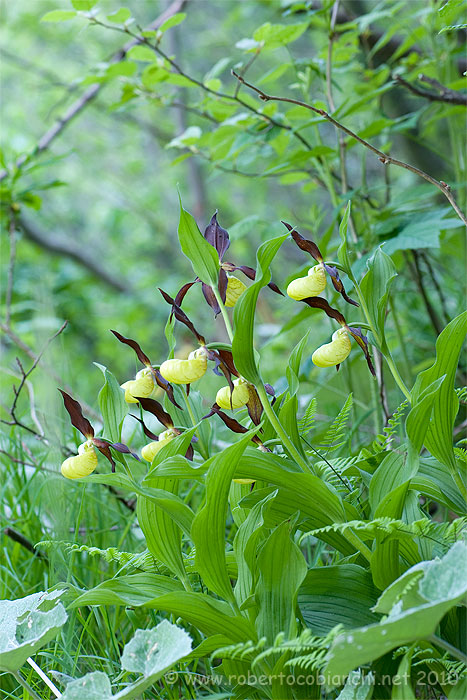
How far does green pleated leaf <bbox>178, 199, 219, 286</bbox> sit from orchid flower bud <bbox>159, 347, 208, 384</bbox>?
77 millimetres

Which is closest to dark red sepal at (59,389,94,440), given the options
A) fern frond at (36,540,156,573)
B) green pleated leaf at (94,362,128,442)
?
green pleated leaf at (94,362,128,442)

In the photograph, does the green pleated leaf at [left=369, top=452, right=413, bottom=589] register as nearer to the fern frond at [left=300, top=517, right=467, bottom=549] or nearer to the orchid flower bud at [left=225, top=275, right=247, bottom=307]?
the fern frond at [left=300, top=517, right=467, bottom=549]

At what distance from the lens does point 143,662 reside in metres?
0.46

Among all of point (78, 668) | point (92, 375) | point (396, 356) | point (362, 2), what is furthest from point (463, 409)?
point (92, 375)

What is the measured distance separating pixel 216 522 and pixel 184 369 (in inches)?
5.5

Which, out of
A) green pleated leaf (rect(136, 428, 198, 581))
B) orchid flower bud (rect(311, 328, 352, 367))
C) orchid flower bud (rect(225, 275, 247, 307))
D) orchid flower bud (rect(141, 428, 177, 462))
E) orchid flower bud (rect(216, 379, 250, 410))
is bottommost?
green pleated leaf (rect(136, 428, 198, 581))

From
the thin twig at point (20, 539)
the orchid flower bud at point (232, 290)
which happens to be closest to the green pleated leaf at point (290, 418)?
the orchid flower bud at point (232, 290)

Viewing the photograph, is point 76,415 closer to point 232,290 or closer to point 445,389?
point 232,290

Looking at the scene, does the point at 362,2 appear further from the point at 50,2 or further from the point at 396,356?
the point at 50,2

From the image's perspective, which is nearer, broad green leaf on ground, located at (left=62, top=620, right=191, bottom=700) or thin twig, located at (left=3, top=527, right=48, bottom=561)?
broad green leaf on ground, located at (left=62, top=620, right=191, bottom=700)

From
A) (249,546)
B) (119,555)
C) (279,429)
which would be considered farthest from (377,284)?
(119,555)

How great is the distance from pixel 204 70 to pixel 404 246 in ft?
15.2

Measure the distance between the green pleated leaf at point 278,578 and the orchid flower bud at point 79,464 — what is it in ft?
0.60

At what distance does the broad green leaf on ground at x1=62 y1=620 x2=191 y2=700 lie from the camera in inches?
17.5
